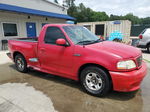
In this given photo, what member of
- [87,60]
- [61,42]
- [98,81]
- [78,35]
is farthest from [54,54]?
[98,81]

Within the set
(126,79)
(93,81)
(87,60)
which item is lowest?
(93,81)

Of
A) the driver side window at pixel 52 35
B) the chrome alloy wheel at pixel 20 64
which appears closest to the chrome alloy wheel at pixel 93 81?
the driver side window at pixel 52 35

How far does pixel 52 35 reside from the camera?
3789mm

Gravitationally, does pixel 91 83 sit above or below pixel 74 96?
above

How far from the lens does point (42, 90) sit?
345 centimetres

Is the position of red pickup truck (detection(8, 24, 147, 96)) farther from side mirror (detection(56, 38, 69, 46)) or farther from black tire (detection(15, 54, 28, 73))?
black tire (detection(15, 54, 28, 73))

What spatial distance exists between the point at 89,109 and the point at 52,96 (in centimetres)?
103


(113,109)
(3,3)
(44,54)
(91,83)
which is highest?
(3,3)

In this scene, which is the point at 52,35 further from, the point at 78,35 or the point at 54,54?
the point at 78,35

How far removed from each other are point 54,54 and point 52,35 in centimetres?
62

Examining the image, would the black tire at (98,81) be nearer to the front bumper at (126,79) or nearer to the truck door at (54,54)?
the front bumper at (126,79)

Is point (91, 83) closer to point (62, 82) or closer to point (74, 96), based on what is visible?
point (74, 96)

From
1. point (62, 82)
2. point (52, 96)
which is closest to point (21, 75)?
point (62, 82)

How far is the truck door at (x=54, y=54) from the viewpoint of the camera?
338 centimetres
